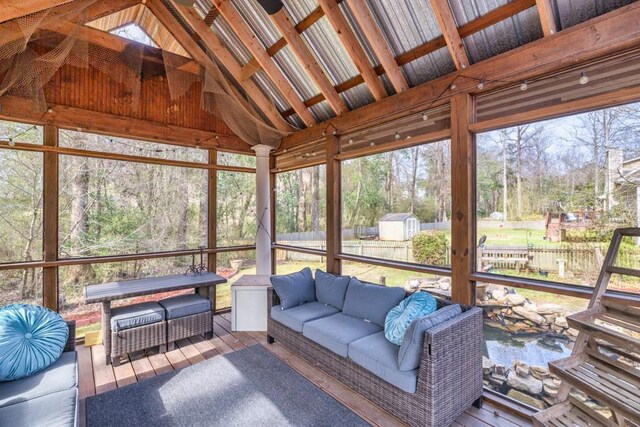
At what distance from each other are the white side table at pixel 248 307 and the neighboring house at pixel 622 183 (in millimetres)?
3477

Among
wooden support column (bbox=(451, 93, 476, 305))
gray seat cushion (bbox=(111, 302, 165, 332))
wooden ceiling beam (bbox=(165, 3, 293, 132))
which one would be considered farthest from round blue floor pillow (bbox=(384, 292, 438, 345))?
wooden ceiling beam (bbox=(165, 3, 293, 132))

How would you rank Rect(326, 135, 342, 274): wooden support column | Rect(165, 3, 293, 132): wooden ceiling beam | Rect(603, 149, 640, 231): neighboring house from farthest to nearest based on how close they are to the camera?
Rect(326, 135, 342, 274): wooden support column, Rect(165, 3, 293, 132): wooden ceiling beam, Rect(603, 149, 640, 231): neighboring house

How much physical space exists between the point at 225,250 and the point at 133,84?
2.59 meters

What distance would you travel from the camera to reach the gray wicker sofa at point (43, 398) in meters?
1.71

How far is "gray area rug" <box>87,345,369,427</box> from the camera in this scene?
2.35 metres

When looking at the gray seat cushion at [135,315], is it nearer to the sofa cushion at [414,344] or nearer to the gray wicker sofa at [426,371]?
the gray wicker sofa at [426,371]

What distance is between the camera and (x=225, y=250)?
488 cm

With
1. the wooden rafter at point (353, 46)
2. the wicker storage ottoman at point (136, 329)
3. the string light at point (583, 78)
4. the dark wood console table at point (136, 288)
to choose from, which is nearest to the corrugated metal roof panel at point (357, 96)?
the wooden rafter at point (353, 46)

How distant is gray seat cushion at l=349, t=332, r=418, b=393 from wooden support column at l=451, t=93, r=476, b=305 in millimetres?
847

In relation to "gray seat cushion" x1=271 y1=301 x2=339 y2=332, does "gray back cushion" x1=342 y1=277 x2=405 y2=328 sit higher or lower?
higher

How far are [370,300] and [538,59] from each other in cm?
253

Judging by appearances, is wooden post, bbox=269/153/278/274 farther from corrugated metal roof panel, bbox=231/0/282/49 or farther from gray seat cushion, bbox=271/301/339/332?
corrugated metal roof panel, bbox=231/0/282/49

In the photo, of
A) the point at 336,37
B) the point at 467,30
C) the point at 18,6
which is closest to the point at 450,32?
the point at 467,30

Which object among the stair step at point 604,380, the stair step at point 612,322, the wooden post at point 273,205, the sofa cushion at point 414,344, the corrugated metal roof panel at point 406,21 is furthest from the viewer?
the wooden post at point 273,205
